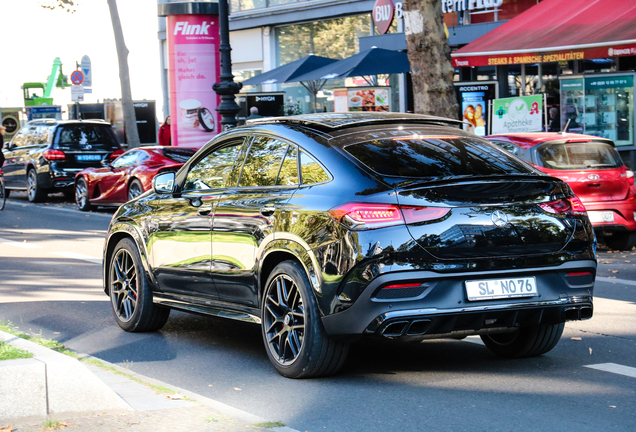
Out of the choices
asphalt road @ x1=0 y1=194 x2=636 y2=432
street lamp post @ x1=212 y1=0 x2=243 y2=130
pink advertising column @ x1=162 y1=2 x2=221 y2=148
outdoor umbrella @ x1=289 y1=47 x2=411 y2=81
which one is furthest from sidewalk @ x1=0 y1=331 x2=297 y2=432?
pink advertising column @ x1=162 y1=2 x2=221 y2=148

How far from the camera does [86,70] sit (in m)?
30.8

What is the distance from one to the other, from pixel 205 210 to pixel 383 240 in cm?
189

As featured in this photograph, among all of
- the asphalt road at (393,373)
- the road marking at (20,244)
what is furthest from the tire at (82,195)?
the asphalt road at (393,373)

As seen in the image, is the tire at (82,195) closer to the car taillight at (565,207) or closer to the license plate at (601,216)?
the license plate at (601,216)

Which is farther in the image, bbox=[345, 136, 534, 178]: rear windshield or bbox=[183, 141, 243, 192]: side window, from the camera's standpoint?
bbox=[183, 141, 243, 192]: side window

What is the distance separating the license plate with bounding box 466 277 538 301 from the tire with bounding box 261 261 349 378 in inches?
33.2

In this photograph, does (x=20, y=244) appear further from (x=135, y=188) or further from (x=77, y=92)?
(x=77, y=92)

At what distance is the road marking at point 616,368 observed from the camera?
6.00 metres

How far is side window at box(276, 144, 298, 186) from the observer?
20.2 feet

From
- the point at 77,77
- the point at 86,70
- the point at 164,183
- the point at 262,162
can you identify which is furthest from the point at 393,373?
the point at 86,70

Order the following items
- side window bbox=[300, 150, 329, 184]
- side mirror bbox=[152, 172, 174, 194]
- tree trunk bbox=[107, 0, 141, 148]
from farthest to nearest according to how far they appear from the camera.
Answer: tree trunk bbox=[107, 0, 141, 148], side mirror bbox=[152, 172, 174, 194], side window bbox=[300, 150, 329, 184]

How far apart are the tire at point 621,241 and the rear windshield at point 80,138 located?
44.4 ft

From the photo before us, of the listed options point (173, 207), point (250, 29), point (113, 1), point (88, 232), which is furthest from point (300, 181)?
point (250, 29)

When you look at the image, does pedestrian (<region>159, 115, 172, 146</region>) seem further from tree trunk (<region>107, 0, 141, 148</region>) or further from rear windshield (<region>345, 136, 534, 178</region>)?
rear windshield (<region>345, 136, 534, 178</region>)
